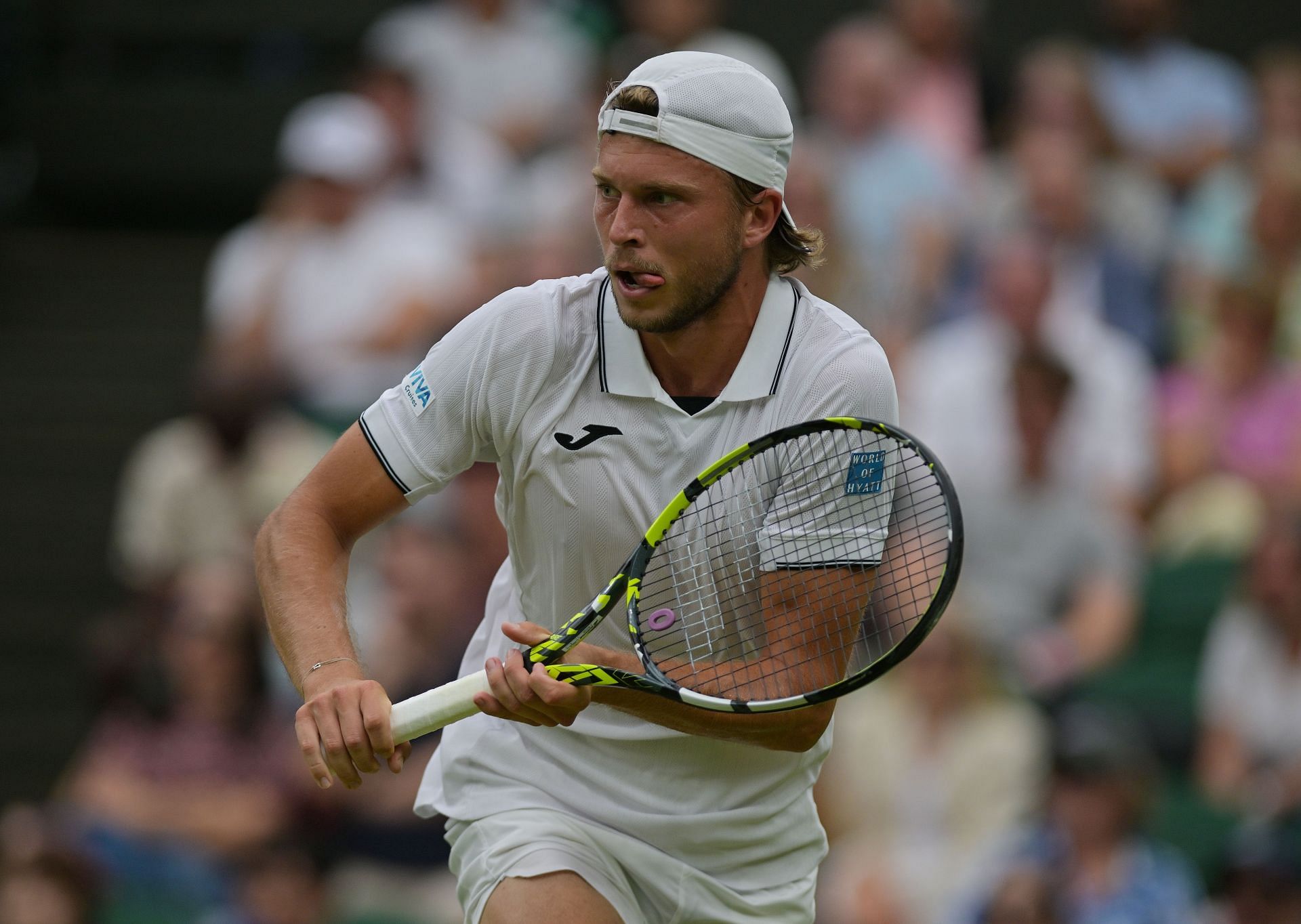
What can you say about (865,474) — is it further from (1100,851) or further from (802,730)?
(1100,851)

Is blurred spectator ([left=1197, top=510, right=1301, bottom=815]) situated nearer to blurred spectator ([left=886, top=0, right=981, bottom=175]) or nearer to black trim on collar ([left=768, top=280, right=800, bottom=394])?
blurred spectator ([left=886, top=0, right=981, bottom=175])

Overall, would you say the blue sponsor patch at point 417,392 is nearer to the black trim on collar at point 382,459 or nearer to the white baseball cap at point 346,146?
the black trim on collar at point 382,459

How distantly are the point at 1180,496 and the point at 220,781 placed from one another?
147 inches

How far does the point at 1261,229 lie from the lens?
8.21 m

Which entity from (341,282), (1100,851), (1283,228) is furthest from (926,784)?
(341,282)

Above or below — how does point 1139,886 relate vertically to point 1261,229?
below

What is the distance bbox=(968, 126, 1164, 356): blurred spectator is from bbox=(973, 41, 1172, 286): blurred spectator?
0.05m

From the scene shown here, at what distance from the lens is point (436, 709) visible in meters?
3.33

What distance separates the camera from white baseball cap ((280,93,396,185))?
881 centimetres

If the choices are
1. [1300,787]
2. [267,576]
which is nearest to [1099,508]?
[1300,787]

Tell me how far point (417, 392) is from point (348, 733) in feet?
2.27

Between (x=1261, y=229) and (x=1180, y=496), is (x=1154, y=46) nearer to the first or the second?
(x=1261, y=229)

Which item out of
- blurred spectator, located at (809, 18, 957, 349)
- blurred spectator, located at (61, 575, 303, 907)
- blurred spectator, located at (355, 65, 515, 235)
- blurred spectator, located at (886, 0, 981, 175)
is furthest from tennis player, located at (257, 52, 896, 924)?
blurred spectator, located at (886, 0, 981, 175)

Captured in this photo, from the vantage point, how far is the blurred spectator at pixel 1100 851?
603cm
